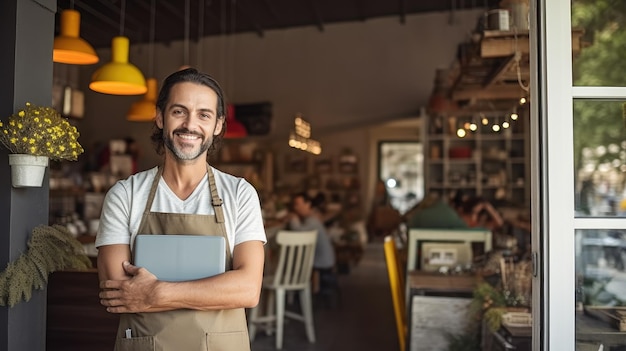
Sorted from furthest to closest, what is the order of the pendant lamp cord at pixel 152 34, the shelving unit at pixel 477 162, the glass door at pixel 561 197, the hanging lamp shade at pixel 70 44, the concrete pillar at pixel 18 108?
the shelving unit at pixel 477 162 < the pendant lamp cord at pixel 152 34 < the hanging lamp shade at pixel 70 44 < the concrete pillar at pixel 18 108 < the glass door at pixel 561 197

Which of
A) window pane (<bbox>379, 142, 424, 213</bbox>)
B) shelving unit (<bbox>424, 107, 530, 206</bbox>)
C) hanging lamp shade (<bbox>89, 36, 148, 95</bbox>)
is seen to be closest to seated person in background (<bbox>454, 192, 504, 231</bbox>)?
shelving unit (<bbox>424, 107, 530, 206</bbox>)

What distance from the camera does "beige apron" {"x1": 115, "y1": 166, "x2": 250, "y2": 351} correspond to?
193cm

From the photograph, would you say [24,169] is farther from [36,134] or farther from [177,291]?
[177,291]

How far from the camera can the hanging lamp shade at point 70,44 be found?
4.50m

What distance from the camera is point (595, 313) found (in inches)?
98.6

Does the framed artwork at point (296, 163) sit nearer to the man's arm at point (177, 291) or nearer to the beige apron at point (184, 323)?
the beige apron at point (184, 323)

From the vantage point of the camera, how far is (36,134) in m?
2.66

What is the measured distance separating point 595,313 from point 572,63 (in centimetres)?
97

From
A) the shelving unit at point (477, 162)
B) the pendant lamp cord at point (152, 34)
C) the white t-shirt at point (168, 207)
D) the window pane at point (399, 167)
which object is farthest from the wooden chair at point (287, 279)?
the window pane at point (399, 167)

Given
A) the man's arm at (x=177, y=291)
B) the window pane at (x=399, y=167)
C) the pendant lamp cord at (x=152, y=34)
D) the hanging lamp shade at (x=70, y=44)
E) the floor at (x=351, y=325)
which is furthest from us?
the window pane at (x=399, y=167)

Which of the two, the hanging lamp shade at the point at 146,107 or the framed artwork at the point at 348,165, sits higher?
the hanging lamp shade at the point at 146,107

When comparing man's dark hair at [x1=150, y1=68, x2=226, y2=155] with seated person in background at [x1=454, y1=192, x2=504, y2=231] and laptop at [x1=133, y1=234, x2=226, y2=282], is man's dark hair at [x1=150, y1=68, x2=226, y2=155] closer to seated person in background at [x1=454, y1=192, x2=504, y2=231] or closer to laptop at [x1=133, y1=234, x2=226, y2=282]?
laptop at [x1=133, y1=234, x2=226, y2=282]

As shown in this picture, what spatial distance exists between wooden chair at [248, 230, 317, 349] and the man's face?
12.2ft

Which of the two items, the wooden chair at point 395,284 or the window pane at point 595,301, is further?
the wooden chair at point 395,284
